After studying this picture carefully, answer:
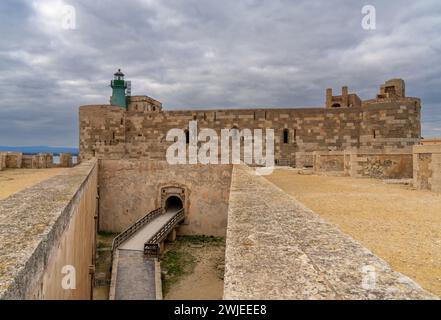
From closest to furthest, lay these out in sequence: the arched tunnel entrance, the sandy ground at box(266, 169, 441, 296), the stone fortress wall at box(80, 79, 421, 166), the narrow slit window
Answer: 1. the sandy ground at box(266, 169, 441, 296)
2. the arched tunnel entrance
3. the stone fortress wall at box(80, 79, 421, 166)
4. the narrow slit window

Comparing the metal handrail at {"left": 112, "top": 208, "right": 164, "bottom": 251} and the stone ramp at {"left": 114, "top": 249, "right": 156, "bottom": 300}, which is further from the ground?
the metal handrail at {"left": 112, "top": 208, "right": 164, "bottom": 251}

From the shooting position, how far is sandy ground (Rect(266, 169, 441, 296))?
3.02 metres

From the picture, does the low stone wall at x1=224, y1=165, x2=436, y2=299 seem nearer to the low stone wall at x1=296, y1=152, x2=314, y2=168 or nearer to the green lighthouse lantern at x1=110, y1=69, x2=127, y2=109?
the low stone wall at x1=296, y1=152, x2=314, y2=168

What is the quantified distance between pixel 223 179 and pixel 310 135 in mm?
7698

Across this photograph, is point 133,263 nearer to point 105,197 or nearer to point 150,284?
point 150,284

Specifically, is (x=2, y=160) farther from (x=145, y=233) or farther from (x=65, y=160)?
(x=145, y=233)

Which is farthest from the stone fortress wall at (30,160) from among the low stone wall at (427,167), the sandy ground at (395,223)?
the low stone wall at (427,167)

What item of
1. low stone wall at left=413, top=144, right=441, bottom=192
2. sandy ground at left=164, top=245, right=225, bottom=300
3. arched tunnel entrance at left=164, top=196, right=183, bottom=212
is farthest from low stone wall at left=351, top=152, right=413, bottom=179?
arched tunnel entrance at left=164, top=196, right=183, bottom=212

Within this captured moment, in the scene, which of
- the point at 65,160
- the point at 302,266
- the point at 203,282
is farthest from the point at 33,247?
the point at 65,160

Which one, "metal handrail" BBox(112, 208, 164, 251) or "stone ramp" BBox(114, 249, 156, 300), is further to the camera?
"metal handrail" BBox(112, 208, 164, 251)

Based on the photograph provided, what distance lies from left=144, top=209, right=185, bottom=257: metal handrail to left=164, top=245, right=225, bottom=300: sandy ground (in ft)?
4.72

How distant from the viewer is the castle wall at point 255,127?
63.8ft

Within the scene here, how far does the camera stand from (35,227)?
9.78 feet
